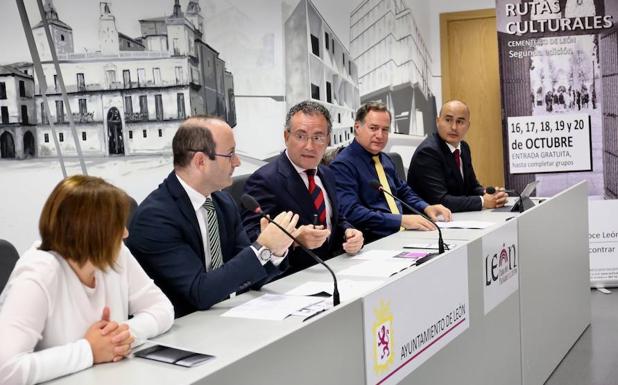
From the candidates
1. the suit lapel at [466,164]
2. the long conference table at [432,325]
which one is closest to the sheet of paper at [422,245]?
the long conference table at [432,325]

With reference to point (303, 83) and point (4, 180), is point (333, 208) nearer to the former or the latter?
point (4, 180)

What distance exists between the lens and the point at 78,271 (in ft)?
5.01

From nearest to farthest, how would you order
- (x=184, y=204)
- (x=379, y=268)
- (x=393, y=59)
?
(x=184, y=204)
(x=379, y=268)
(x=393, y=59)

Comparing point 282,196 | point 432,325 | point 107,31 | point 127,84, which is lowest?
point 432,325

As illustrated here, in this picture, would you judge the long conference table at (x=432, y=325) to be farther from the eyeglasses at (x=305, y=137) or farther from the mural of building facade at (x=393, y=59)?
the mural of building facade at (x=393, y=59)

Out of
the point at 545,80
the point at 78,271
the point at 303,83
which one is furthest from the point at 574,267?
the point at 78,271

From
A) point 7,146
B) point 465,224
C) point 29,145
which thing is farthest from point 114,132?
Result: point 465,224

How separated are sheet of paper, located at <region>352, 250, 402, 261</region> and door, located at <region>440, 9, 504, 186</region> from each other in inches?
150

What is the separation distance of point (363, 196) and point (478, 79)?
3.11 meters

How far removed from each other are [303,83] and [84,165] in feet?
5.89

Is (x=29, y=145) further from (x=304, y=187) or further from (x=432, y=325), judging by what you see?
(x=432, y=325)

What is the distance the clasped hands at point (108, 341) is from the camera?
4.74ft

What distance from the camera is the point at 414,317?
6.74ft

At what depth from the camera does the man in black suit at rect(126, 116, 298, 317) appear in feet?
6.31
